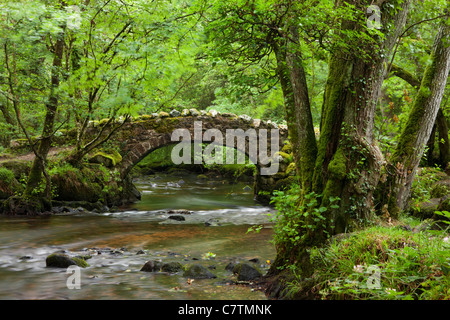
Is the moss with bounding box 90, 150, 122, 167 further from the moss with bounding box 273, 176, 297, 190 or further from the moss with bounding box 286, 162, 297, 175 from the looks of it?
the moss with bounding box 286, 162, 297, 175

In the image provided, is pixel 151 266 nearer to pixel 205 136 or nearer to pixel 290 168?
pixel 205 136

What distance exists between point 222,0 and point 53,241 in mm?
6012

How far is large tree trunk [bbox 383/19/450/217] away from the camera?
566 centimetres

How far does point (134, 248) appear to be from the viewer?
735 cm

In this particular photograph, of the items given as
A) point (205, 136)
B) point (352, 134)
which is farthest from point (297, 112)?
point (205, 136)

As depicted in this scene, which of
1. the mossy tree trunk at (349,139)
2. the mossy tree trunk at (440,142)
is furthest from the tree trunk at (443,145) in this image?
the mossy tree trunk at (349,139)

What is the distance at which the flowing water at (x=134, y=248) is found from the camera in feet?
15.8

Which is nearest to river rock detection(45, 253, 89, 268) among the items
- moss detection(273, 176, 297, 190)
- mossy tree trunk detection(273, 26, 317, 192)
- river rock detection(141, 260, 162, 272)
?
river rock detection(141, 260, 162, 272)

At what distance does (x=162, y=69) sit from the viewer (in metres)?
7.06

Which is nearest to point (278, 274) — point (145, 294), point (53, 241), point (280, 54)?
point (145, 294)

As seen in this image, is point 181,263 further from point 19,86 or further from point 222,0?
point 19,86

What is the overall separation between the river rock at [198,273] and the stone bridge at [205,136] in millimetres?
8593

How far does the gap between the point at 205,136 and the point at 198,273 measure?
9.17 metres

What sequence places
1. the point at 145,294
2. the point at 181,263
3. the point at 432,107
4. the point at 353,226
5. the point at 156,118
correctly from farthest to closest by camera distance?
the point at 156,118, the point at 181,263, the point at 432,107, the point at 145,294, the point at 353,226
